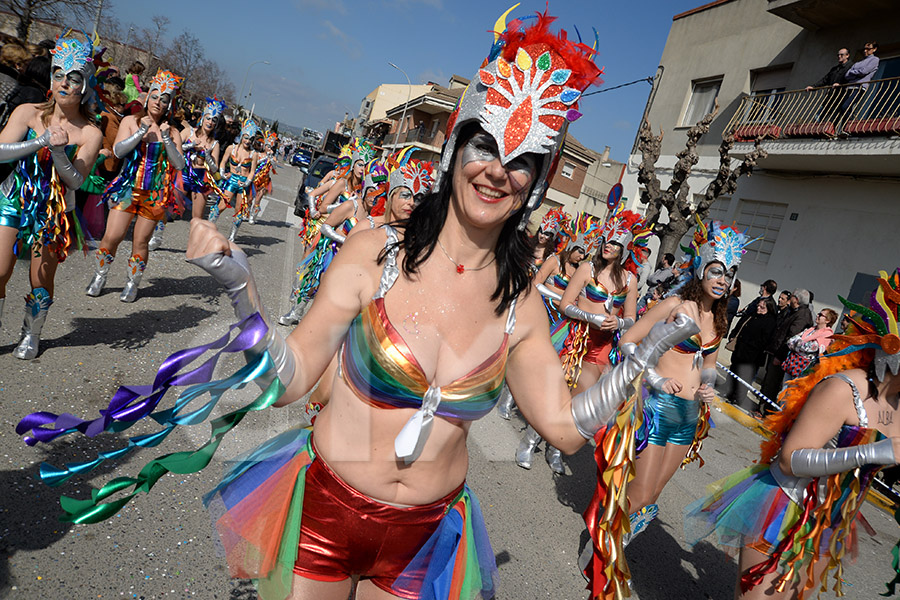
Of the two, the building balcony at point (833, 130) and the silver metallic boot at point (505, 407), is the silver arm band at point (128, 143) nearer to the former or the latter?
the silver metallic boot at point (505, 407)

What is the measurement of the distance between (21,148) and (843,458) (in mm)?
5213

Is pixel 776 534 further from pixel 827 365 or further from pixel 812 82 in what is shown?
pixel 812 82

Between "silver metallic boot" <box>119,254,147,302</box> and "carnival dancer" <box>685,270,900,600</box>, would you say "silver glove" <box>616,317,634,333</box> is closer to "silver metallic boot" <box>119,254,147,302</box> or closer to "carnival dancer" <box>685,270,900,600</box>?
"carnival dancer" <box>685,270,900,600</box>

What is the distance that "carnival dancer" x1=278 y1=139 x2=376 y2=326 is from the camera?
21.6 ft

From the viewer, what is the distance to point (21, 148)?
3.88 m

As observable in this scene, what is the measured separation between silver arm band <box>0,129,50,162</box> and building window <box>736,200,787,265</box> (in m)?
13.7

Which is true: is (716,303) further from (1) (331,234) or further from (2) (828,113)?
(2) (828,113)

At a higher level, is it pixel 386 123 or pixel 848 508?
pixel 386 123

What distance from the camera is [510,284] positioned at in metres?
2.02

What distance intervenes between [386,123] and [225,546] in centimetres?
6052

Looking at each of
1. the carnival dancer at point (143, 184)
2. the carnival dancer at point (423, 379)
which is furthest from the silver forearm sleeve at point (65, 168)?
the carnival dancer at point (423, 379)

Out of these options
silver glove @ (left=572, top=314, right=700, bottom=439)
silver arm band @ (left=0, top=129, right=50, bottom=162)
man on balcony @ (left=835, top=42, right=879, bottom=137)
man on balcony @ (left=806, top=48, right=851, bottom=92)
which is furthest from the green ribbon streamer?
man on balcony @ (left=806, top=48, right=851, bottom=92)

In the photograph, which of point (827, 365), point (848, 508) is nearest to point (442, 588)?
point (848, 508)

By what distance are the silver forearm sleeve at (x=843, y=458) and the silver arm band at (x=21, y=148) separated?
5.00 meters
